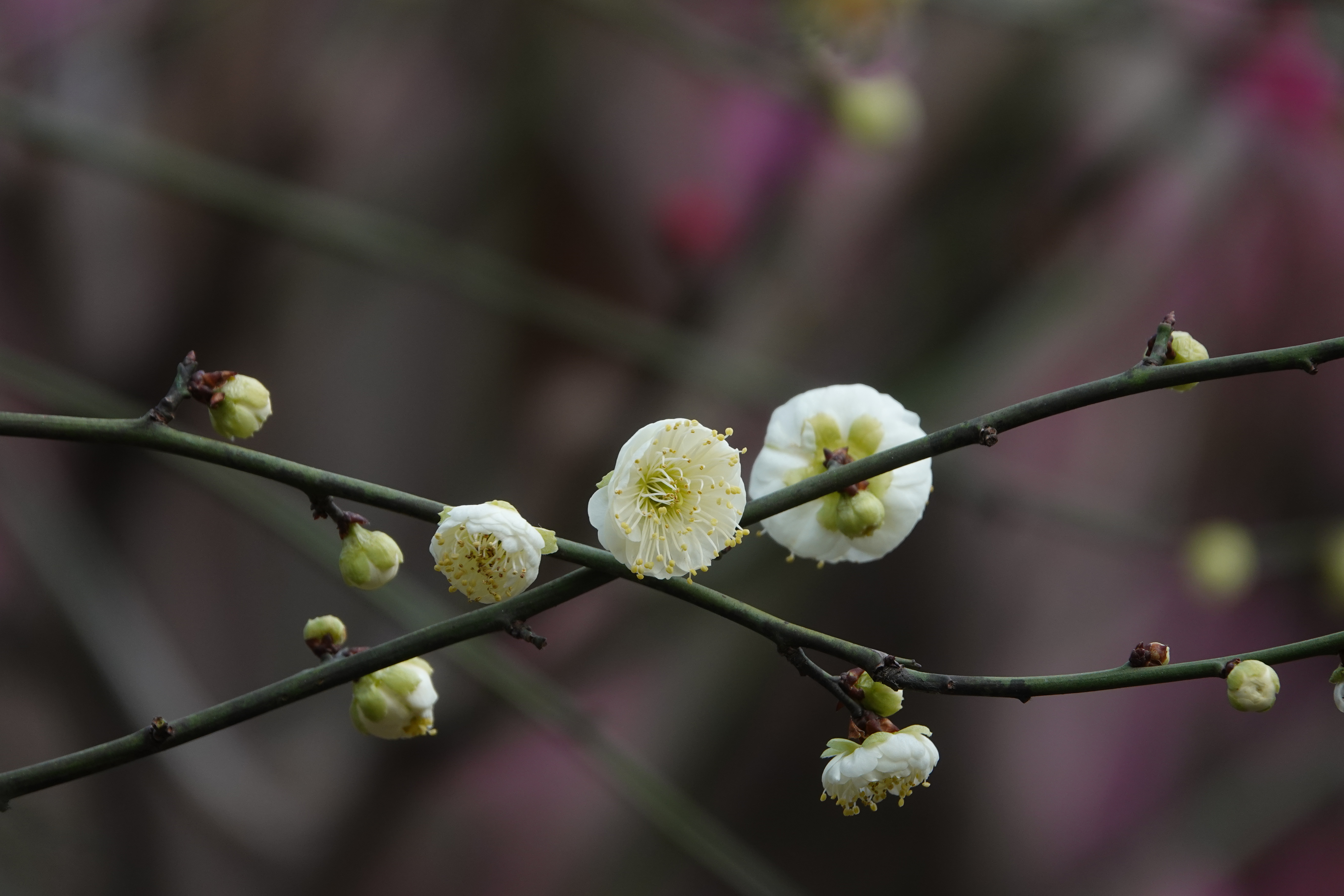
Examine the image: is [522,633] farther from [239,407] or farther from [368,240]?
[368,240]

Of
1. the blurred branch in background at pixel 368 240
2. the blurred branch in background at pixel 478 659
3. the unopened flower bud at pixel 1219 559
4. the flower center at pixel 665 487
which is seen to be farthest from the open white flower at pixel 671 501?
the unopened flower bud at pixel 1219 559

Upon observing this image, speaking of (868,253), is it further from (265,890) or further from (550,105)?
(265,890)

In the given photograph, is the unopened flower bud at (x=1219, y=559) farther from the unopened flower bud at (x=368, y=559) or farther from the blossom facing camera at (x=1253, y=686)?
the unopened flower bud at (x=368, y=559)

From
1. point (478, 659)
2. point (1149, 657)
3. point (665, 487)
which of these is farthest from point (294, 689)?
point (478, 659)

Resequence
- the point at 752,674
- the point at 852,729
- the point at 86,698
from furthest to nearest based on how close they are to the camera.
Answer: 1. the point at 752,674
2. the point at 86,698
3. the point at 852,729

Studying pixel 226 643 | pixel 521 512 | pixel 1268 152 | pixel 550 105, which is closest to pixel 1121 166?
pixel 1268 152

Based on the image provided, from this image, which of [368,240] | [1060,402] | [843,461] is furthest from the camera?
[368,240]

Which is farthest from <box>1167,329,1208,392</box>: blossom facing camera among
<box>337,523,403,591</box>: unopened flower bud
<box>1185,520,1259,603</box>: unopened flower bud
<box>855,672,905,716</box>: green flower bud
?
<box>1185,520,1259,603</box>: unopened flower bud
